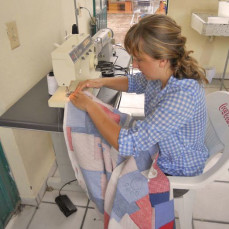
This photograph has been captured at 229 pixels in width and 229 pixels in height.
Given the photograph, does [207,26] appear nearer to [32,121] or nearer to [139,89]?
[139,89]

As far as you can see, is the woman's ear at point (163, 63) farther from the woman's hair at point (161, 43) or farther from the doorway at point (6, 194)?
the doorway at point (6, 194)

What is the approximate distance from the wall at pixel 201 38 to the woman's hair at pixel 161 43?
2751mm

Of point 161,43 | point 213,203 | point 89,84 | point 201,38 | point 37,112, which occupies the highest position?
point 161,43

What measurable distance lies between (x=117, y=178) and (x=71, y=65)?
0.52 metres

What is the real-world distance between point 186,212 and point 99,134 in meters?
0.61

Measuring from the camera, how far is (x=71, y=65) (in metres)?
1.06

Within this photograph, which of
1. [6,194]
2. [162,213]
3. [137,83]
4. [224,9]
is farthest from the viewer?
[224,9]

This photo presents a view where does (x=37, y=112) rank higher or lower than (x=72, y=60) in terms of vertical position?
lower

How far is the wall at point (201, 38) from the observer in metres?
3.29

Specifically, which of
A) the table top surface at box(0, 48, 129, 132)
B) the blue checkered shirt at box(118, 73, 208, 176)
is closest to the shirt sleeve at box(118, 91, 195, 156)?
the blue checkered shirt at box(118, 73, 208, 176)

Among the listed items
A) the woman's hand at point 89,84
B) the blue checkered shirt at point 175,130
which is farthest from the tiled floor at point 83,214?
the woman's hand at point 89,84

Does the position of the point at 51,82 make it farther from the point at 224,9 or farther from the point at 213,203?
the point at 224,9

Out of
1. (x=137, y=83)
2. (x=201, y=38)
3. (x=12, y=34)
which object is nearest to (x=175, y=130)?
(x=137, y=83)

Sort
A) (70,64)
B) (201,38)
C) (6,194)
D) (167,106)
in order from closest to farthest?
1. (167,106)
2. (70,64)
3. (6,194)
4. (201,38)
